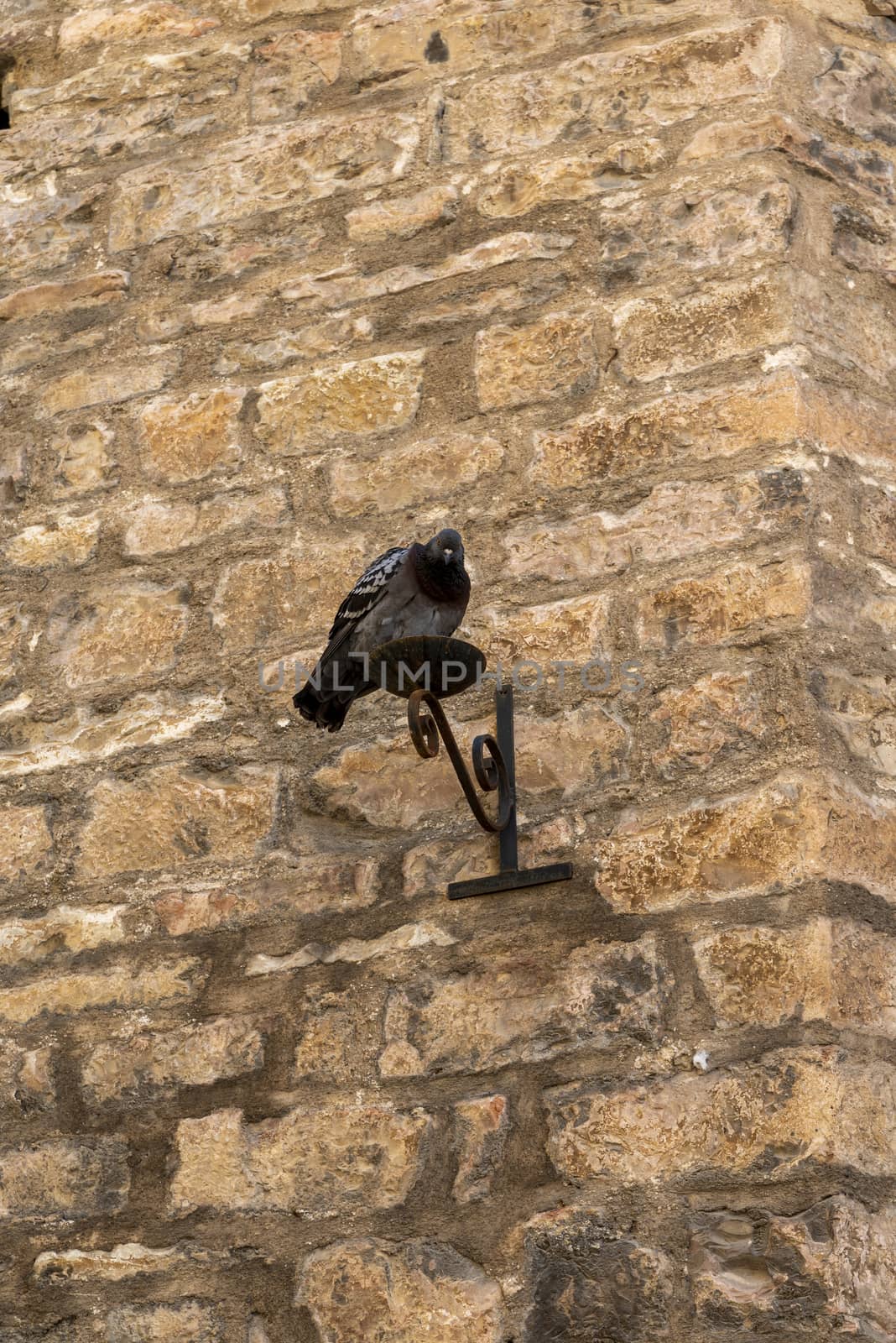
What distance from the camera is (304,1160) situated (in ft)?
11.3

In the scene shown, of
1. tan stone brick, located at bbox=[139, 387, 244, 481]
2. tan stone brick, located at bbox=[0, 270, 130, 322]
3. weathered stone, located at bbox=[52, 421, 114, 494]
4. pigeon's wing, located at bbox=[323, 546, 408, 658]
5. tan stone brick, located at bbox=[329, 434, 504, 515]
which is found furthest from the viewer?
tan stone brick, located at bbox=[0, 270, 130, 322]

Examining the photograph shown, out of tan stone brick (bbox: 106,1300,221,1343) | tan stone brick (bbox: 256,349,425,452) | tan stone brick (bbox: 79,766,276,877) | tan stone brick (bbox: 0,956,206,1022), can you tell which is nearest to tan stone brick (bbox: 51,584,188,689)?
tan stone brick (bbox: 79,766,276,877)

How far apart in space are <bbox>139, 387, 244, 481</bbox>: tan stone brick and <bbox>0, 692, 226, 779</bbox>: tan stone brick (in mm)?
535

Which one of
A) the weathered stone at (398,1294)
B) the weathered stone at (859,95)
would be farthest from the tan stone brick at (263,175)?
the weathered stone at (398,1294)

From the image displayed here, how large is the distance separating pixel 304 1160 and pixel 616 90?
2.36m

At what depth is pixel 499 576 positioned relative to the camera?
382 cm

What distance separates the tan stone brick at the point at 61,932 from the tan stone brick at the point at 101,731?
33 cm

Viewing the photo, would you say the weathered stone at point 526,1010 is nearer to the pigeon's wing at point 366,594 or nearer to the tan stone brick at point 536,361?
the pigeon's wing at point 366,594

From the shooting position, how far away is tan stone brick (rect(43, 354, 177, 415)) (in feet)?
14.1

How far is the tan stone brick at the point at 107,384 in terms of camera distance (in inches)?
169

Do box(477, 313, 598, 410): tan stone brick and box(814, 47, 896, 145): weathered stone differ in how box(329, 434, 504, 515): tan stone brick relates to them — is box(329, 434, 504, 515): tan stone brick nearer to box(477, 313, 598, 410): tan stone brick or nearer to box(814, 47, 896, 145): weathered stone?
box(477, 313, 598, 410): tan stone brick

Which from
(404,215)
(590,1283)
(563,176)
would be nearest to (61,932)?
(590,1283)

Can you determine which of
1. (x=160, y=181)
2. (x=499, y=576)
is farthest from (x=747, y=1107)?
(x=160, y=181)

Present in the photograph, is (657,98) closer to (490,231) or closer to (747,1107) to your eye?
(490,231)
